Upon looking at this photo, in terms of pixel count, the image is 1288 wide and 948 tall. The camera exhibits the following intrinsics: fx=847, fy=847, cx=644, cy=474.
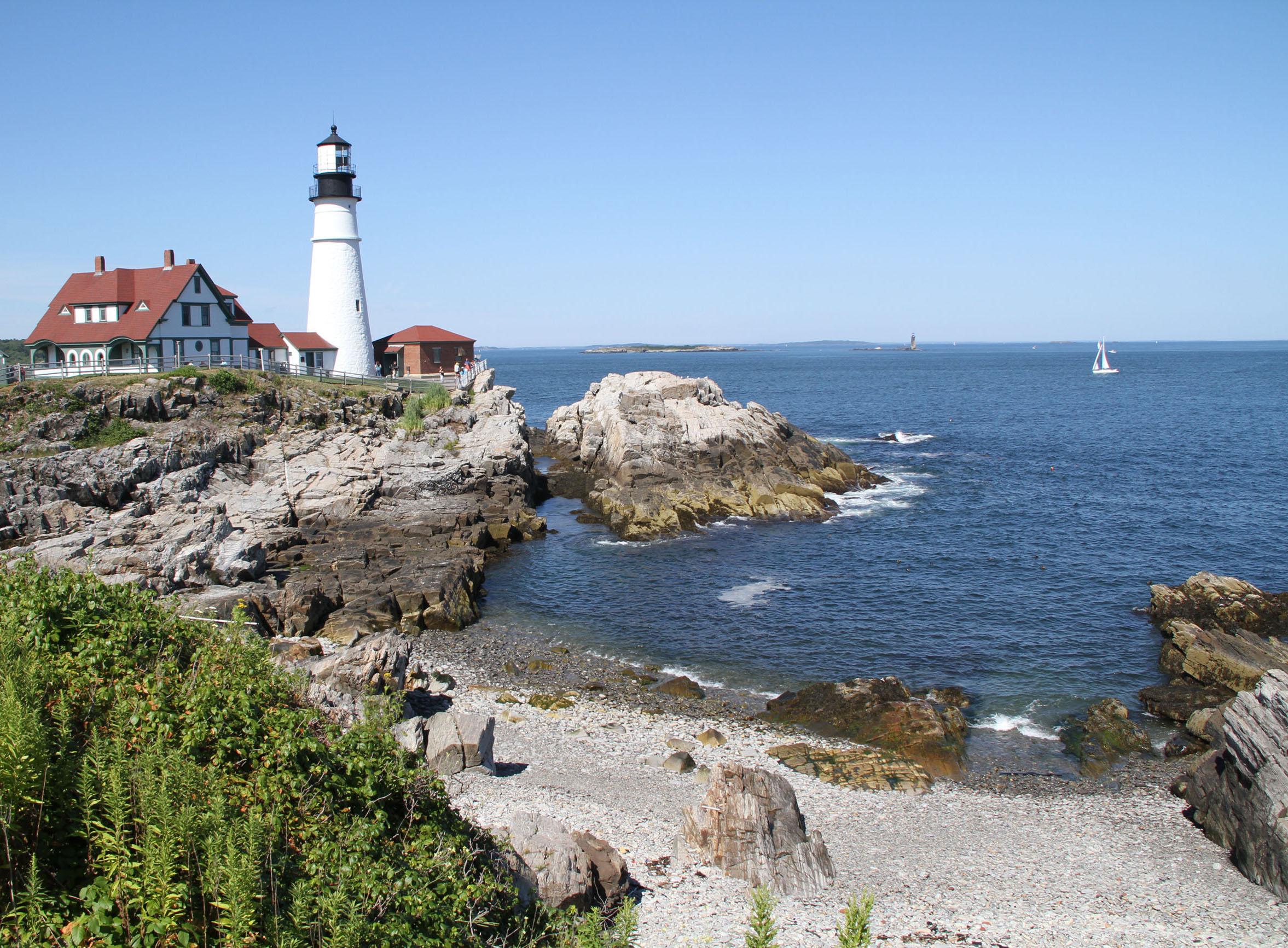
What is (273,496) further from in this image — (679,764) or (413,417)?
(679,764)

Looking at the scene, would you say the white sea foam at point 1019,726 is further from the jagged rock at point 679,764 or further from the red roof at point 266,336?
the red roof at point 266,336

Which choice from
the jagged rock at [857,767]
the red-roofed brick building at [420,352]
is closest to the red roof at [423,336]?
the red-roofed brick building at [420,352]

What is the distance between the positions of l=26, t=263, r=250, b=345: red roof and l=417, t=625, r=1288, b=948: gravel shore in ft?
126

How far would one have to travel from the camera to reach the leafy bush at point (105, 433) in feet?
138

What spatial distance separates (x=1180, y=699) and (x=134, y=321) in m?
55.7

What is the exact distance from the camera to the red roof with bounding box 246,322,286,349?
58.2m

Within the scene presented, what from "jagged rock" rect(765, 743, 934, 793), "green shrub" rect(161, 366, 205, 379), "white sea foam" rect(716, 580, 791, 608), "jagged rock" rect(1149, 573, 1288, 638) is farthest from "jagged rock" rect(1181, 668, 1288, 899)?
"green shrub" rect(161, 366, 205, 379)

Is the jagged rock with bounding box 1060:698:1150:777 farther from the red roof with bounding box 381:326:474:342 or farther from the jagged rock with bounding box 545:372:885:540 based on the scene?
the red roof with bounding box 381:326:474:342

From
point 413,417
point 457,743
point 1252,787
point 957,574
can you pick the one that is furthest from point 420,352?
point 1252,787

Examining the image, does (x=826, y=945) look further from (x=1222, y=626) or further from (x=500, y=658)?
(x=1222, y=626)

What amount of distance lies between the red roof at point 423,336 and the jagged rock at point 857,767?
177 feet

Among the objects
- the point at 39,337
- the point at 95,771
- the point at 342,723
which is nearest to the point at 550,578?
the point at 342,723

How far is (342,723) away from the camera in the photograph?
15.6 meters

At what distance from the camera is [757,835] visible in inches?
687
